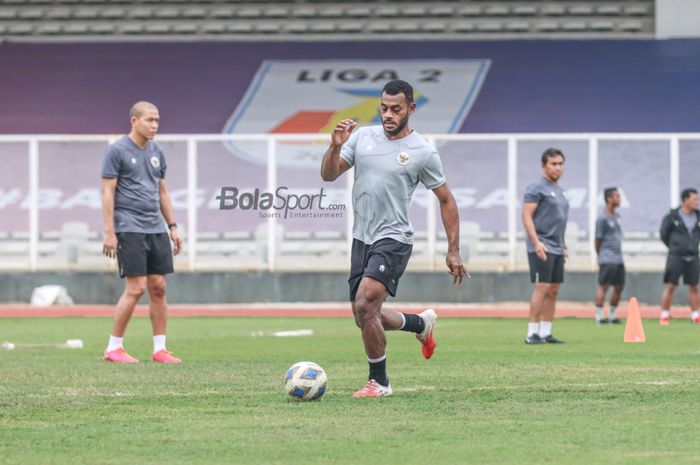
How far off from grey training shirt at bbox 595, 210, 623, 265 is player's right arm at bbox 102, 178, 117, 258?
9435mm

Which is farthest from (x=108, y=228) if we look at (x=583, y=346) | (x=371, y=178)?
(x=583, y=346)

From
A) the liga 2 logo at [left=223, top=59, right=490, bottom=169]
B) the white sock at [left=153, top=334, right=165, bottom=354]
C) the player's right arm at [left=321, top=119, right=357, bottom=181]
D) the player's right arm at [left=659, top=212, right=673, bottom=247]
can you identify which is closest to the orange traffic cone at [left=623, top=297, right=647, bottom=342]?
the player's right arm at [left=659, top=212, right=673, bottom=247]

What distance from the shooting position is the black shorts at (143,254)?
41.1 feet

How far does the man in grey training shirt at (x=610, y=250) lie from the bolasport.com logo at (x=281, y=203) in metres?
4.87

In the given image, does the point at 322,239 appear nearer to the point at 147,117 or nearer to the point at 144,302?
the point at 144,302

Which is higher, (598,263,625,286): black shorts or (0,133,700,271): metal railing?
(0,133,700,271): metal railing

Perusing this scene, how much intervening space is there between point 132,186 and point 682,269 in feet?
31.6

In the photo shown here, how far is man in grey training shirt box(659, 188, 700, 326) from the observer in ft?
64.3

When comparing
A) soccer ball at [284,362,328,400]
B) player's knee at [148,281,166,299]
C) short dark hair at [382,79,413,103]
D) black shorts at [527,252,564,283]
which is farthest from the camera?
black shorts at [527,252,564,283]

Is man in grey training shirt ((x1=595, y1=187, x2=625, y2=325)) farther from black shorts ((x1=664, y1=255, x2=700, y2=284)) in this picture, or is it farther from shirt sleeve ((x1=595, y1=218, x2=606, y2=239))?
black shorts ((x1=664, y1=255, x2=700, y2=284))

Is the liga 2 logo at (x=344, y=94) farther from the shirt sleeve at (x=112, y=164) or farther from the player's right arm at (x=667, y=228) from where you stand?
the shirt sleeve at (x=112, y=164)

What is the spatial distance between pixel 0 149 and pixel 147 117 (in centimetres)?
1259

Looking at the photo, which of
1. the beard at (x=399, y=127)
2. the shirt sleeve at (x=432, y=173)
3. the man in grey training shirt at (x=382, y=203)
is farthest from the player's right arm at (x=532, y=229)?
the beard at (x=399, y=127)

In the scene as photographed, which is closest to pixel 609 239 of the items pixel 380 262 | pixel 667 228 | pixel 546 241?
pixel 667 228
